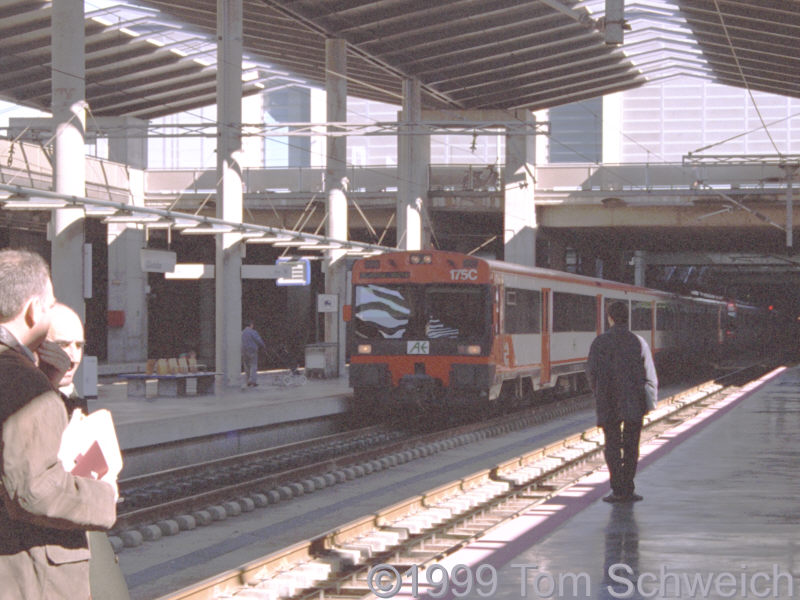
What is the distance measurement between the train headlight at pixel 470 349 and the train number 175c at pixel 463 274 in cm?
113

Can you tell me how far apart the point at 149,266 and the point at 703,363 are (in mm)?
31485

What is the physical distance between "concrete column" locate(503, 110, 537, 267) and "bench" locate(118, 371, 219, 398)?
1970cm

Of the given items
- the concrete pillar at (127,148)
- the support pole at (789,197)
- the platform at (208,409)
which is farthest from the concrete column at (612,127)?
the platform at (208,409)

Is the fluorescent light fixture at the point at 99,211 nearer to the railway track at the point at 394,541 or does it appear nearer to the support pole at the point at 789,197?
the railway track at the point at 394,541

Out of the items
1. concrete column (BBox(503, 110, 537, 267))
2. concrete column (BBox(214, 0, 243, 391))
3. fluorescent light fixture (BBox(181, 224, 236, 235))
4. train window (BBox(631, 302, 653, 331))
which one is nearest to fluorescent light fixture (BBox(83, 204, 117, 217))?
fluorescent light fixture (BBox(181, 224, 236, 235))

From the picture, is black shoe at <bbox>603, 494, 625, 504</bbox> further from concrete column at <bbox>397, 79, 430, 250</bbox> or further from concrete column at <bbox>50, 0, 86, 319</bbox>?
concrete column at <bbox>397, 79, 430, 250</bbox>

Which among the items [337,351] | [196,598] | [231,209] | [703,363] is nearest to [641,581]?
[196,598]

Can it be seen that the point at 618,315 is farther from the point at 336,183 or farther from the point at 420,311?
the point at 336,183

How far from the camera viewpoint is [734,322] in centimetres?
5766

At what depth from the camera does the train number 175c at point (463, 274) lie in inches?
810

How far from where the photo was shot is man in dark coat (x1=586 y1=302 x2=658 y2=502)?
1034 cm

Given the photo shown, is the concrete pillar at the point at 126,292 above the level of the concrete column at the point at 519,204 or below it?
below

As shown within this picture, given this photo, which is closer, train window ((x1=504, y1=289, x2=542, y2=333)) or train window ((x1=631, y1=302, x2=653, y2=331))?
train window ((x1=504, y1=289, x2=542, y2=333))

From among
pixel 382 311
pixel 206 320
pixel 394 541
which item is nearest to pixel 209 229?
pixel 382 311
